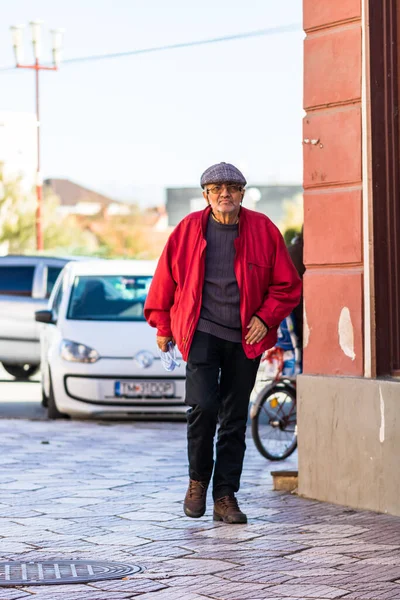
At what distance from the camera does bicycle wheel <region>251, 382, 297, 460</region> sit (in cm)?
1097

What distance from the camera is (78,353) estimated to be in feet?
45.0

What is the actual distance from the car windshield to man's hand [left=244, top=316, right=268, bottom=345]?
6.76 m

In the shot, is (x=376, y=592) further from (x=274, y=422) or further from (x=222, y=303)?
(x=274, y=422)

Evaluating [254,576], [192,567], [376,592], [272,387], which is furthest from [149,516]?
[272,387]

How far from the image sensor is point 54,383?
13.8 metres

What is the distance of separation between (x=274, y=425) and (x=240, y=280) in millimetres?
3685

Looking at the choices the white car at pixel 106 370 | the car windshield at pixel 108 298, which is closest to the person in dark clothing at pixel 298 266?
the white car at pixel 106 370

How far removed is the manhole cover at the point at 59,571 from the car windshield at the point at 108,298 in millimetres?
7881

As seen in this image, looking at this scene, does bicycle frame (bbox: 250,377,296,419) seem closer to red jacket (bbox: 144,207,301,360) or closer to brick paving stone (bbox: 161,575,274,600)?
red jacket (bbox: 144,207,301,360)

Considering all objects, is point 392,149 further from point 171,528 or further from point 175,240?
point 171,528

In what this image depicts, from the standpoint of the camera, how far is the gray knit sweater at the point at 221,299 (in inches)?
297

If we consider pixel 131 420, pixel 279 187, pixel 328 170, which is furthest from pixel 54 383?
pixel 279 187

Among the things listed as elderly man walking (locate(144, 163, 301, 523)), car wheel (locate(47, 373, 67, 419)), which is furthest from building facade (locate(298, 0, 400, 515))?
car wheel (locate(47, 373, 67, 419))

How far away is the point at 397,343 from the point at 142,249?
323ft
